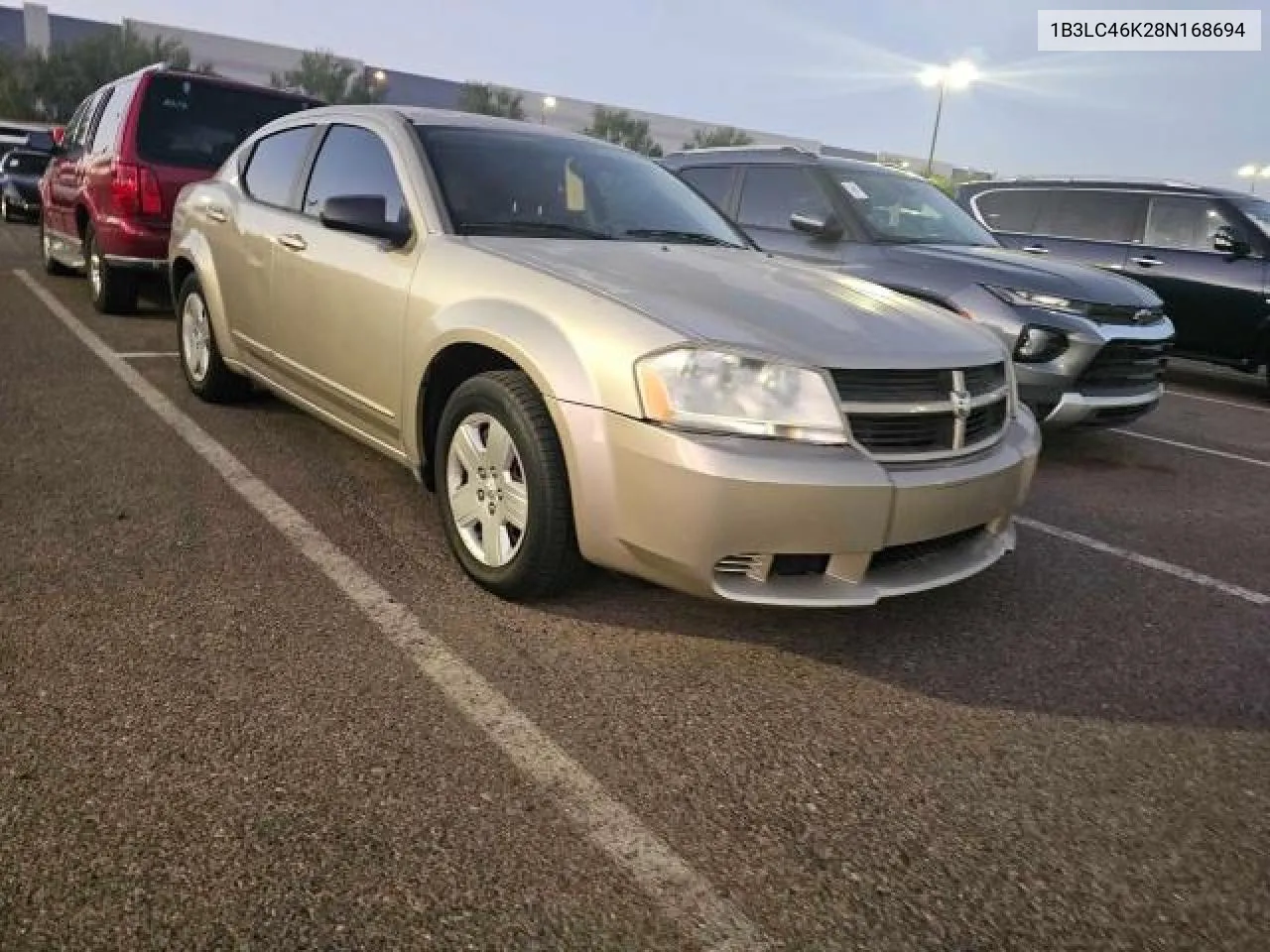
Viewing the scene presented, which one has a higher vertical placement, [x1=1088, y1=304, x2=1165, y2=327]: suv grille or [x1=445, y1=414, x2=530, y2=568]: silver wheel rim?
[x1=1088, y1=304, x2=1165, y2=327]: suv grille

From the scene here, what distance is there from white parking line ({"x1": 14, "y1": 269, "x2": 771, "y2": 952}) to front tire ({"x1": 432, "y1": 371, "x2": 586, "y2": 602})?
1.03 feet

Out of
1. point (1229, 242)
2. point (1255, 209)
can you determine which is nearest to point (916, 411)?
point (1229, 242)

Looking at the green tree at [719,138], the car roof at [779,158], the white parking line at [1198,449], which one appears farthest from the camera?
the green tree at [719,138]

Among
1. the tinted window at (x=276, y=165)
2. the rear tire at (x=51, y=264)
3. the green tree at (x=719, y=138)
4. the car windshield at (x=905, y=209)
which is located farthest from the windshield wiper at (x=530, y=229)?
the green tree at (x=719, y=138)

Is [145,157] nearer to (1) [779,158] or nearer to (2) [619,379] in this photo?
(1) [779,158]

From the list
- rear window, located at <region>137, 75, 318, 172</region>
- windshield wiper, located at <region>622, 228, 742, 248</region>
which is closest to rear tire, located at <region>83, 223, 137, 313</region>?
rear window, located at <region>137, 75, 318, 172</region>

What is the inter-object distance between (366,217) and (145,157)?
4.63 m

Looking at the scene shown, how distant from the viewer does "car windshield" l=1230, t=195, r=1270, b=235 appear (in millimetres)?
8641

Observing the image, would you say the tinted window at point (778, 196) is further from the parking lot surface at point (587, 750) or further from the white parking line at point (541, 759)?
the white parking line at point (541, 759)

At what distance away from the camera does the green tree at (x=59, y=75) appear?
Result: 5038 centimetres

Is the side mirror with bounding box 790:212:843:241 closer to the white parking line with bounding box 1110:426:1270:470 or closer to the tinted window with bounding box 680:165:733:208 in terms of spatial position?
the tinted window with bounding box 680:165:733:208

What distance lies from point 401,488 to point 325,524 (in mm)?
504

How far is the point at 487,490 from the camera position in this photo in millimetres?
3064

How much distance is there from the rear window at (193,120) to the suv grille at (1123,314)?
603 centimetres
